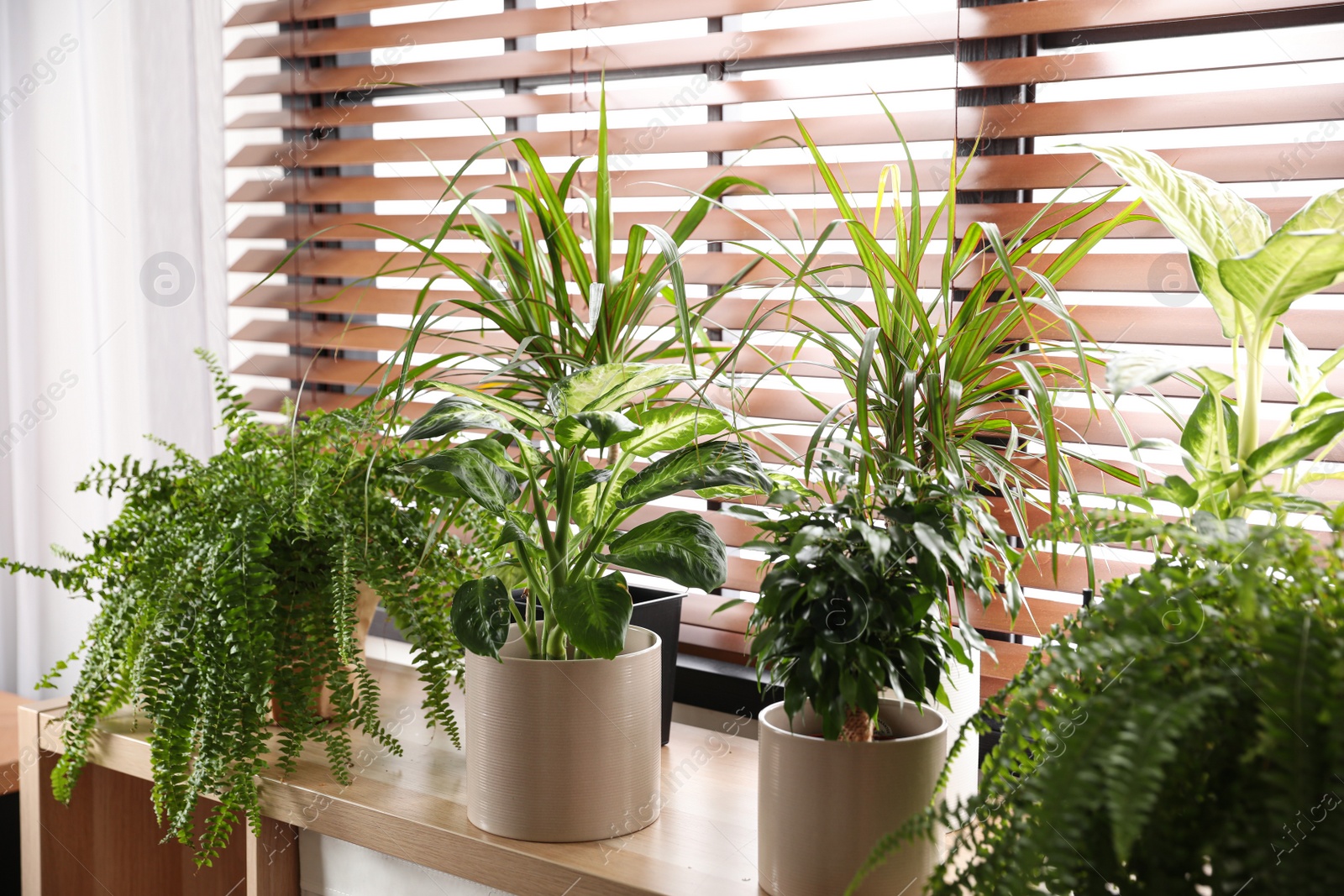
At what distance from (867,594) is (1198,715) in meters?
0.27

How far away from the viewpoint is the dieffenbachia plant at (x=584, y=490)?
3.06ft

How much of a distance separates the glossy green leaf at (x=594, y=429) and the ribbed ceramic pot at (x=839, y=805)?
29 cm

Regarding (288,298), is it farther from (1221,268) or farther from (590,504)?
(1221,268)

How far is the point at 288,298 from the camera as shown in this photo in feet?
6.15

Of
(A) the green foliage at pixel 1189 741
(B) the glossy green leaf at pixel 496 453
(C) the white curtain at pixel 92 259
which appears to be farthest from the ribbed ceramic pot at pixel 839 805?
(C) the white curtain at pixel 92 259

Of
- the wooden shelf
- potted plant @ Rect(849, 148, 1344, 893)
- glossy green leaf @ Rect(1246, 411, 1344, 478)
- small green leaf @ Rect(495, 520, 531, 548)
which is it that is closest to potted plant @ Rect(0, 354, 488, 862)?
the wooden shelf

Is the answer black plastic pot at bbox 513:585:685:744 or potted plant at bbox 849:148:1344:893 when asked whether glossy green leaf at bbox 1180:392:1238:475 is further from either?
black plastic pot at bbox 513:585:685:744

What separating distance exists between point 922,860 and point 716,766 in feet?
1.25

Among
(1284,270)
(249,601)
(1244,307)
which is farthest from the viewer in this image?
(249,601)

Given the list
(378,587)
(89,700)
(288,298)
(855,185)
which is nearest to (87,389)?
(288,298)

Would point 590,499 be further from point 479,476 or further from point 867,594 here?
point 867,594

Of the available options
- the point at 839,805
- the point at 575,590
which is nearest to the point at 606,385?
Answer: the point at 575,590

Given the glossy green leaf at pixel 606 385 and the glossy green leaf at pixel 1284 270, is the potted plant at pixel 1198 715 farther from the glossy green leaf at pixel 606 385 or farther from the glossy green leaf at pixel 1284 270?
the glossy green leaf at pixel 606 385

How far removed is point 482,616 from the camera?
970 millimetres
